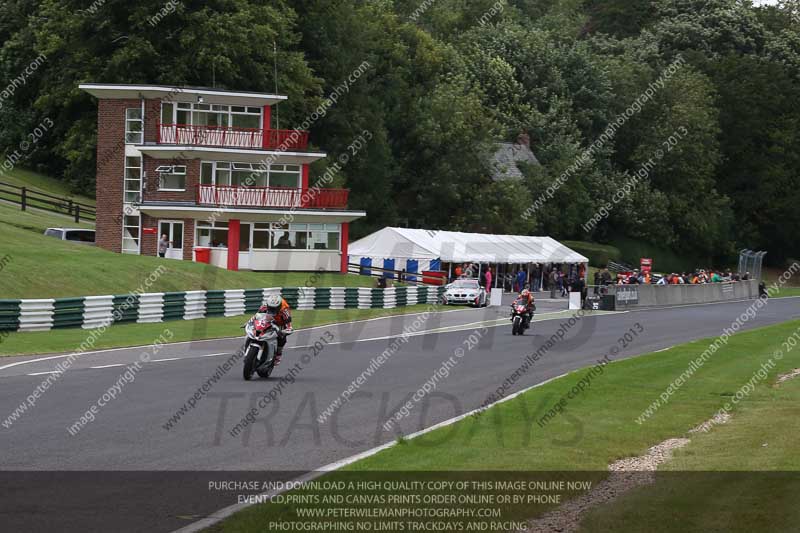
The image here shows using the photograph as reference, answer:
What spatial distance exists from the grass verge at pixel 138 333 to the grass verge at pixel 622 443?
12.0 m

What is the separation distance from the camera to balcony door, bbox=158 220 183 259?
5584cm

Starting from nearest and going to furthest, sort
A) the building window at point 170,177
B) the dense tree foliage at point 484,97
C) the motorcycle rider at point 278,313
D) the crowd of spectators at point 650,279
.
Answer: the motorcycle rider at point 278,313 < the building window at point 170,177 < the crowd of spectators at point 650,279 < the dense tree foliage at point 484,97

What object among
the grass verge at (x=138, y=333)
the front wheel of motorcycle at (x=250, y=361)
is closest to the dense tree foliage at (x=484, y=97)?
the grass verge at (x=138, y=333)

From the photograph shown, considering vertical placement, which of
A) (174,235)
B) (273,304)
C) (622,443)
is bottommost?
(622,443)

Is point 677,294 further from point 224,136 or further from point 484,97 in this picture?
point 484,97

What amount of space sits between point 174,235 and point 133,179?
3.66 m

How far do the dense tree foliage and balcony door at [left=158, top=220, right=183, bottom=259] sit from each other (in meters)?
9.91

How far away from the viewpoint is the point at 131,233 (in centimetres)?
5650

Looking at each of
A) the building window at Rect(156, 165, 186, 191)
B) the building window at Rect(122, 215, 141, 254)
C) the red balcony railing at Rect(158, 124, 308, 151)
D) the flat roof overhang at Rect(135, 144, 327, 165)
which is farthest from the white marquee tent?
the building window at Rect(122, 215, 141, 254)

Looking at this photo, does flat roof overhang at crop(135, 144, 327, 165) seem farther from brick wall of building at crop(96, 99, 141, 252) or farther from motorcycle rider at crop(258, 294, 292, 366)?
motorcycle rider at crop(258, 294, 292, 366)

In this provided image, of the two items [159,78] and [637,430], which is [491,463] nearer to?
[637,430]

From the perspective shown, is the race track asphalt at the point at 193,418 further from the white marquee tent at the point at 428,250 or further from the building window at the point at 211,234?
the white marquee tent at the point at 428,250

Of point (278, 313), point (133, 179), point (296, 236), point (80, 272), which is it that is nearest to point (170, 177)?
point (133, 179)

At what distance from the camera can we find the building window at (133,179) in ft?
186
